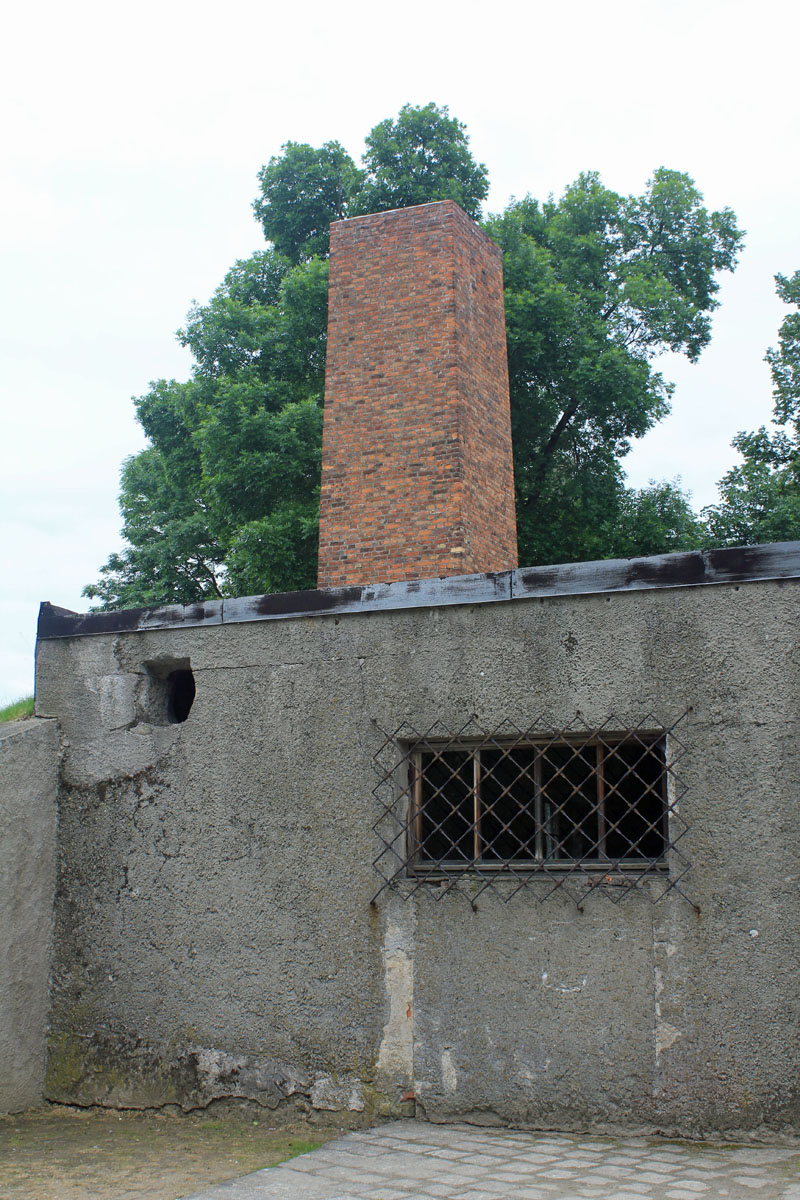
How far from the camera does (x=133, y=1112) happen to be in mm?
5762

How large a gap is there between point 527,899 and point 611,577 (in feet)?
5.42

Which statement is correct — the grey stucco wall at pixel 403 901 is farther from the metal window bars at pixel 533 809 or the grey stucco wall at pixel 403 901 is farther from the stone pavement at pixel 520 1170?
the stone pavement at pixel 520 1170

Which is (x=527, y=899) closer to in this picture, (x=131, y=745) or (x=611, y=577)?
(x=611, y=577)

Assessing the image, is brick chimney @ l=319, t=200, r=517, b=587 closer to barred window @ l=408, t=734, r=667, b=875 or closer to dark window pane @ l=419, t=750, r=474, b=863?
dark window pane @ l=419, t=750, r=474, b=863

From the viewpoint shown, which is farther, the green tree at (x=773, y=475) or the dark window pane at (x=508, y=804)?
the green tree at (x=773, y=475)

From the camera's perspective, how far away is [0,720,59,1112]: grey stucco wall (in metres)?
5.86

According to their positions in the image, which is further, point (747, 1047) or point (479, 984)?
point (479, 984)

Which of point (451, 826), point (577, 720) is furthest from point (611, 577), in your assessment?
point (451, 826)

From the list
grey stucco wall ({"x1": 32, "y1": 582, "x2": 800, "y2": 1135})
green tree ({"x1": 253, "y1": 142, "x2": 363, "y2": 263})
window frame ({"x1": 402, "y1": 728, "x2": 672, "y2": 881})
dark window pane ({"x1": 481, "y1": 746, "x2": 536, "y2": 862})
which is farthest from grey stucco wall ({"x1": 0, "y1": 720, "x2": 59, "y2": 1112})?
green tree ({"x1": 253, "y1": 142, "x2": 363, "y2": 263})

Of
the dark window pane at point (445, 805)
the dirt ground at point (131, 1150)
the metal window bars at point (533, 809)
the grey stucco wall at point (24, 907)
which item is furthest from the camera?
the grey stucco wall at point (24, 907)

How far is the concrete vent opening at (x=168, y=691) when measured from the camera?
6.32 m

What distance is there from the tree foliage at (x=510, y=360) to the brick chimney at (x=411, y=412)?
5356 mm

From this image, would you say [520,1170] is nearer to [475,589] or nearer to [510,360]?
[475,589]

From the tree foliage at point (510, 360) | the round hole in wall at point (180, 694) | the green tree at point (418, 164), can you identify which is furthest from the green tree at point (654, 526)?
the round hole in wall at point (180, 694)
